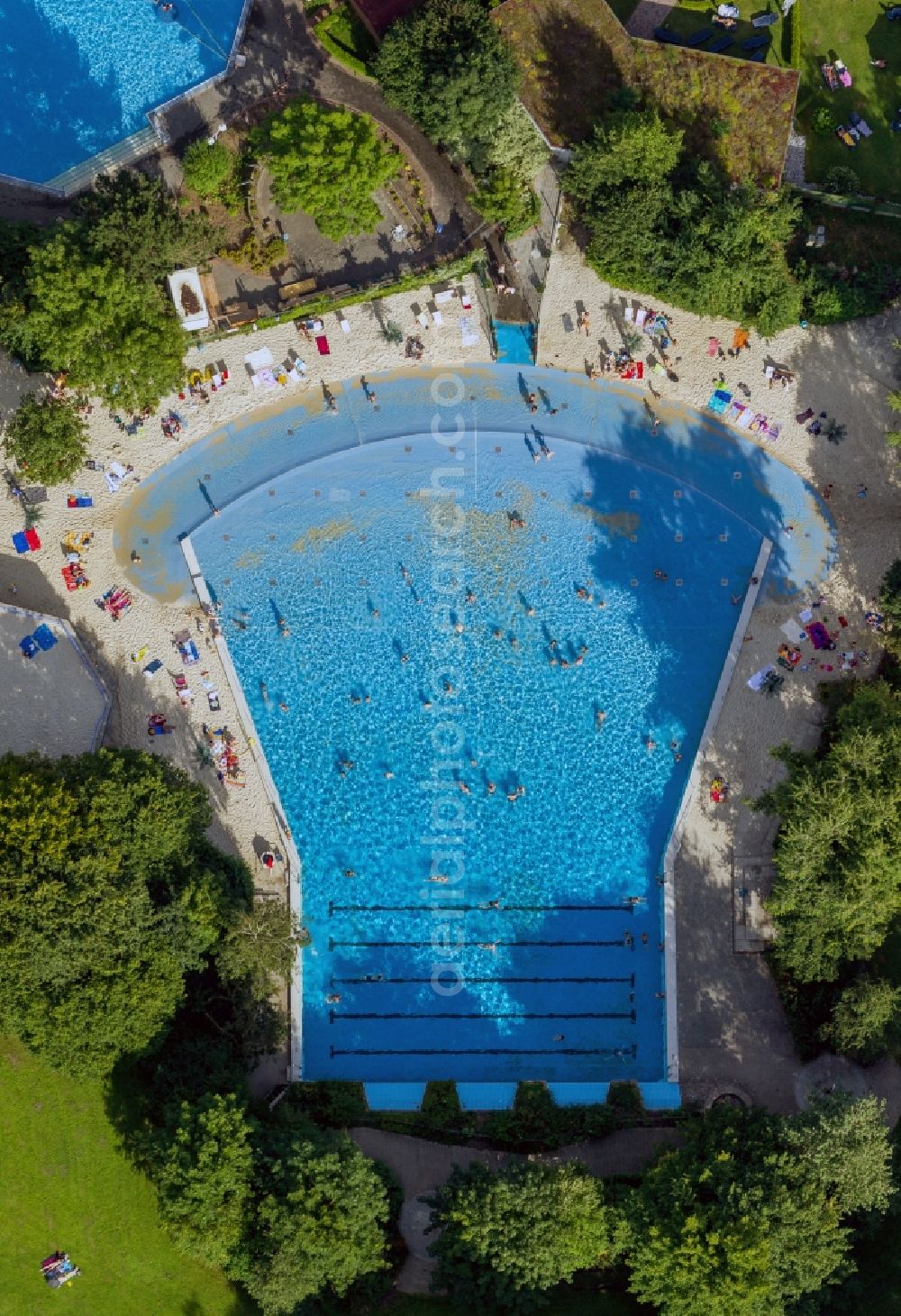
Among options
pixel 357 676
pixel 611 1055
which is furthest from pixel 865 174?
pixel 611 1055

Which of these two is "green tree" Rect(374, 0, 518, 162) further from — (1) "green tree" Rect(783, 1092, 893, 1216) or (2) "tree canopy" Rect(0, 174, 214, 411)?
(1) "green tree" Rect(783, 1092, 893, 1216)

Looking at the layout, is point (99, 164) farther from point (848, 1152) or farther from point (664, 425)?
point (848, 1152)

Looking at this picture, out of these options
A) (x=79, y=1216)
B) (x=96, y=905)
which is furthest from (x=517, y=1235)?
(x=96, y=905)

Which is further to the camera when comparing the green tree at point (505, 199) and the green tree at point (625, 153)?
the green tree at point (505, 199)

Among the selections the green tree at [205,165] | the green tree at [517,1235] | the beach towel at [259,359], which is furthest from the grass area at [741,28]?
the green tree at [517,1235]

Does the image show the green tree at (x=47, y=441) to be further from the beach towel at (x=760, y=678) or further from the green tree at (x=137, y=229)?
the beach towel at (x=760, y=678)

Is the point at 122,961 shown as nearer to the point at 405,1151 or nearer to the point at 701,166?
the point at 405,1151
